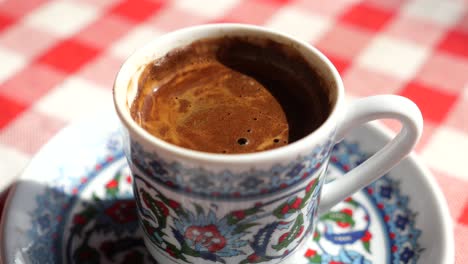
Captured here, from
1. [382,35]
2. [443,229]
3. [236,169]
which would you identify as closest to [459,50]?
[382,35]

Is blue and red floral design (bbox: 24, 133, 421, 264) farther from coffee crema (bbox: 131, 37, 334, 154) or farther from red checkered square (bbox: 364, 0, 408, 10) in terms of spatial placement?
red checkered square (bbox: 364, 0, 408, 10)

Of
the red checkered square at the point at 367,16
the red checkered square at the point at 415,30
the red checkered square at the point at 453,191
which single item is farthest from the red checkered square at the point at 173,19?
the red checkered square at the point at 453,191

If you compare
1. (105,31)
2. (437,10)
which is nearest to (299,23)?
(437,10)

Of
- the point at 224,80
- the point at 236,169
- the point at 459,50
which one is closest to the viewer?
the point at 236,169

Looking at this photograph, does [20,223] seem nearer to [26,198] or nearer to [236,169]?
[26,198]

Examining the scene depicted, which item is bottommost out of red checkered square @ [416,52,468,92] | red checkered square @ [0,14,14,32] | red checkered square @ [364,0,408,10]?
red checkered square @ [416,52,468,92]

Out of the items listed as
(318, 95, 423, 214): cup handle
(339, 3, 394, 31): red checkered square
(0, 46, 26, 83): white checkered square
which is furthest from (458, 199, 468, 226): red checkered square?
(0, 46, 26, 83): white checkered square
